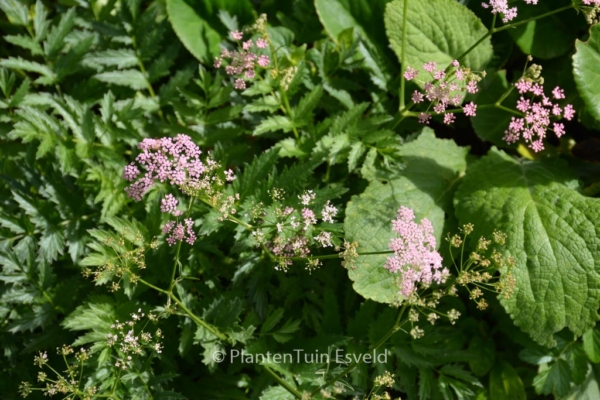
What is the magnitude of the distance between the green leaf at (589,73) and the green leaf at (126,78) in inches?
80.6

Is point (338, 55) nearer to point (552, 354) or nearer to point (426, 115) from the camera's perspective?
point (426, 115)

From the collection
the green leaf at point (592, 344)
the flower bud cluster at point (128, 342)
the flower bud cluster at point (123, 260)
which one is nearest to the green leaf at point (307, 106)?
the flower bud cluster at point (123, 260)

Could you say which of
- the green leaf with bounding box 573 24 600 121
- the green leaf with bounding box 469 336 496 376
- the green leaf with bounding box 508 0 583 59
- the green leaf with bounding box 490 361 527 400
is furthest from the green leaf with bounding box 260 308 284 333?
the green leaf with bounding box 508 0 583 59

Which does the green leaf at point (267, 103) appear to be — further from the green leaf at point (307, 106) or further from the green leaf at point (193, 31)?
the green leaf at point (193, 31)

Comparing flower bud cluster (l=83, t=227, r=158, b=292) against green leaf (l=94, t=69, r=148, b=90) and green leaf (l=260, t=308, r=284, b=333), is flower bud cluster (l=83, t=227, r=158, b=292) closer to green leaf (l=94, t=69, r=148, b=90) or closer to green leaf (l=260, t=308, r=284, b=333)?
green leaf (l=260, t=308, r=284, b=333)

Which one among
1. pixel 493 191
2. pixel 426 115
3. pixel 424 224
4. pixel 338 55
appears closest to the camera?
pixel 424 224

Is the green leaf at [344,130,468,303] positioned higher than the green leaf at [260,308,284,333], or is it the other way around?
the green leaf at [344,130,468,303]

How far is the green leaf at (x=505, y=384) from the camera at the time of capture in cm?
281

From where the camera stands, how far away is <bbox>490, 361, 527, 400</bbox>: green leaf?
2809 mm

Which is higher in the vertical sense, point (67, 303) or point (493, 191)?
point (493, 191)

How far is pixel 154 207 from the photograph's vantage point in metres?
2.56

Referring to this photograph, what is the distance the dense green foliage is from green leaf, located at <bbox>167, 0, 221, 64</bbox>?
1 centimetres

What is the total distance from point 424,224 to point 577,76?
1.08 m

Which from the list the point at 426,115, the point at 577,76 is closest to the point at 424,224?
the point at 426,115
